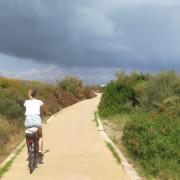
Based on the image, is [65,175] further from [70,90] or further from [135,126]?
[70,90]

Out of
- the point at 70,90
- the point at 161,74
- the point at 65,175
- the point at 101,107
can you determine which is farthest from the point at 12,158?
the point at 70,90

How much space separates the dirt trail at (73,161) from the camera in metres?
13.5

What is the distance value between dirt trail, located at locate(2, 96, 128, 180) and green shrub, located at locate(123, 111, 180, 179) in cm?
74

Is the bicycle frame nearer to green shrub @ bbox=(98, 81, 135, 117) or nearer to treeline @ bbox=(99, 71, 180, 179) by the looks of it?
treeline @ bbox=(99, 71, 180, 179)

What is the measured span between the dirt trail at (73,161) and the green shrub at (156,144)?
74cm

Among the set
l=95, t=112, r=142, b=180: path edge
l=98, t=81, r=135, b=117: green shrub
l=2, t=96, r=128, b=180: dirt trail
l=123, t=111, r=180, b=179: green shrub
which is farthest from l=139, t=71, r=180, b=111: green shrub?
l=123, t=111, r=180, b=179: green shrub

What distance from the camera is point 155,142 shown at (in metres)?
14.3

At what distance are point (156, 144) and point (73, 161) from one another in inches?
104

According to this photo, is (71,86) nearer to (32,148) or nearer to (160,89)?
(160,89)

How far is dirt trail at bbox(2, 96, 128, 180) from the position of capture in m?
13.5

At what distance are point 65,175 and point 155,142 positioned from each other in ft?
8.55

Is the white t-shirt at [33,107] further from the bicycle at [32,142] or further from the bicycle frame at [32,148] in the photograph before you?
the bicycle frame at [32,148]

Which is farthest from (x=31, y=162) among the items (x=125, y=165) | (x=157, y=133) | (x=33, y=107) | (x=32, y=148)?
(x=157, y=133)

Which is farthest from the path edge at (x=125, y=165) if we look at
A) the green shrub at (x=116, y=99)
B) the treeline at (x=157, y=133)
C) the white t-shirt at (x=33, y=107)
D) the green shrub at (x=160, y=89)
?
the green shrub at (x=116, y=99)
